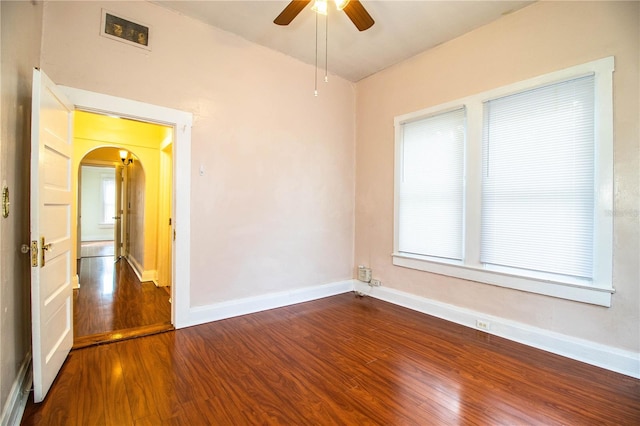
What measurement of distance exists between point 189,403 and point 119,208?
6468 millimetres

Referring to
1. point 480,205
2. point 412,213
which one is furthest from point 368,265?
point 480,205

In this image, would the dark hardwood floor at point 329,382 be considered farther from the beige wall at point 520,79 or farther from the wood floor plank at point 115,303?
the wood floor plank at point 115,303

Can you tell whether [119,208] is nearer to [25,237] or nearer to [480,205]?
[25,237]

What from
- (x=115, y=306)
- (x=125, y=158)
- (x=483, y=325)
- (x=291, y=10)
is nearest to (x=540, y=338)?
(x=483, y=325)

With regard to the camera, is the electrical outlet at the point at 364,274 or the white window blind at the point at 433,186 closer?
the white window blind at the point at 433,186

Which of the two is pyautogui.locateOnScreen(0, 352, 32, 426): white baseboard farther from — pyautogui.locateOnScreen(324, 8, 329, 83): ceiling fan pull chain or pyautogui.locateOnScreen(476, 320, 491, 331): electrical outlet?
pyautogui.locateOnScreen(324, 8, 329, 83): ceiling fan pull chain

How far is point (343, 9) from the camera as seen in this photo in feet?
7.66

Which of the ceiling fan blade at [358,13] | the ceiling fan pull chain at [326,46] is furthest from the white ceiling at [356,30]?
the ceiling fan blade at [358,13]

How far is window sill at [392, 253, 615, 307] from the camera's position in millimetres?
2391

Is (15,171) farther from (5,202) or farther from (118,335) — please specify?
(118,335)

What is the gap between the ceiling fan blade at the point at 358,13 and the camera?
2242mm

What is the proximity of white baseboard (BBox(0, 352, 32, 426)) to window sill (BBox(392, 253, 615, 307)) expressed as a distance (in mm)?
3603

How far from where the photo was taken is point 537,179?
107 inches

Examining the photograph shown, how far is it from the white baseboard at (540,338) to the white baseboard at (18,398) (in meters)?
3.54
